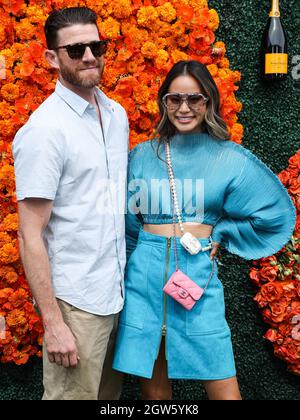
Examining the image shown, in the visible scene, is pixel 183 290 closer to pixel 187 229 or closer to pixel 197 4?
pixel 187 229

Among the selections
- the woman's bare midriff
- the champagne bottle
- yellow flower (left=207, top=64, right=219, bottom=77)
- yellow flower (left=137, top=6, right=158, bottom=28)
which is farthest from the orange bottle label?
the woman's bare midriff

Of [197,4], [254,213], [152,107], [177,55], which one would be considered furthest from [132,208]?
Answer: [197,4]

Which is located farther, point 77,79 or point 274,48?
point 274,48

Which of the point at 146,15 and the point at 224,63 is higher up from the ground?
the point at 146,15

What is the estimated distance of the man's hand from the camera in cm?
223

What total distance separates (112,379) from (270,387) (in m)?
1.43

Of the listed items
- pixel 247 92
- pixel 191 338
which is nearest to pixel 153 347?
pixel 191 338

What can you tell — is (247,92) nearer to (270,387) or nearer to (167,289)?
(167,289)

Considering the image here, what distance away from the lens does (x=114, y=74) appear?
3.29m

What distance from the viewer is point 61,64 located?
7.75ft

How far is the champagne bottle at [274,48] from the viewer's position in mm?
3508

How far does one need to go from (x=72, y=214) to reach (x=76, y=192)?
0.30 feet

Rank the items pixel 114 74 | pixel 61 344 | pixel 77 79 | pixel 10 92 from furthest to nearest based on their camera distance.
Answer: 1. pixel 114 74
2. pixel 10 92
3. pixel 77 79
4. pixel 61 344
